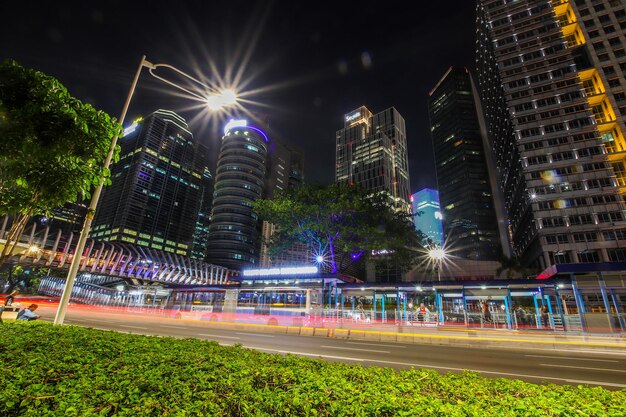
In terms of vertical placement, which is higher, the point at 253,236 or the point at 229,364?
the point at 253,236

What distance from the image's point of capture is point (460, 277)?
6234 cm

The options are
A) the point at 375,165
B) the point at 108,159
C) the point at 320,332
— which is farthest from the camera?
the point at 375,165

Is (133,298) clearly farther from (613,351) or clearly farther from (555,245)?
(555,245)

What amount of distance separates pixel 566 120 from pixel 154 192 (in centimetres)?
18035

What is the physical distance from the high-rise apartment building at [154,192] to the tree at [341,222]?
143488mm

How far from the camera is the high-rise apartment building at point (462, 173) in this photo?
133 m

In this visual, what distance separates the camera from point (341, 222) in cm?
3903

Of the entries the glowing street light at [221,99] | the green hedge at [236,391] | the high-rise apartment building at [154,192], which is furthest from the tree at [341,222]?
the high-rise apartment building at [154,192]

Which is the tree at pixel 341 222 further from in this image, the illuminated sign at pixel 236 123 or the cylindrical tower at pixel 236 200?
the illuminated sign at pixel 236 123

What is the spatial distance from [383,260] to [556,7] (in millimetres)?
78251

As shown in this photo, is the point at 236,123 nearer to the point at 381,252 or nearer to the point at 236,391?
the point at 381,252

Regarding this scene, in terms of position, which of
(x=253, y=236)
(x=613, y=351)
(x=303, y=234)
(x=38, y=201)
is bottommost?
(x=613, y=351)

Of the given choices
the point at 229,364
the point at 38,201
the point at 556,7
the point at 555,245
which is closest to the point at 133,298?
the point at 38,201

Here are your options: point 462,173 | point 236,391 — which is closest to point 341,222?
point 236,391
